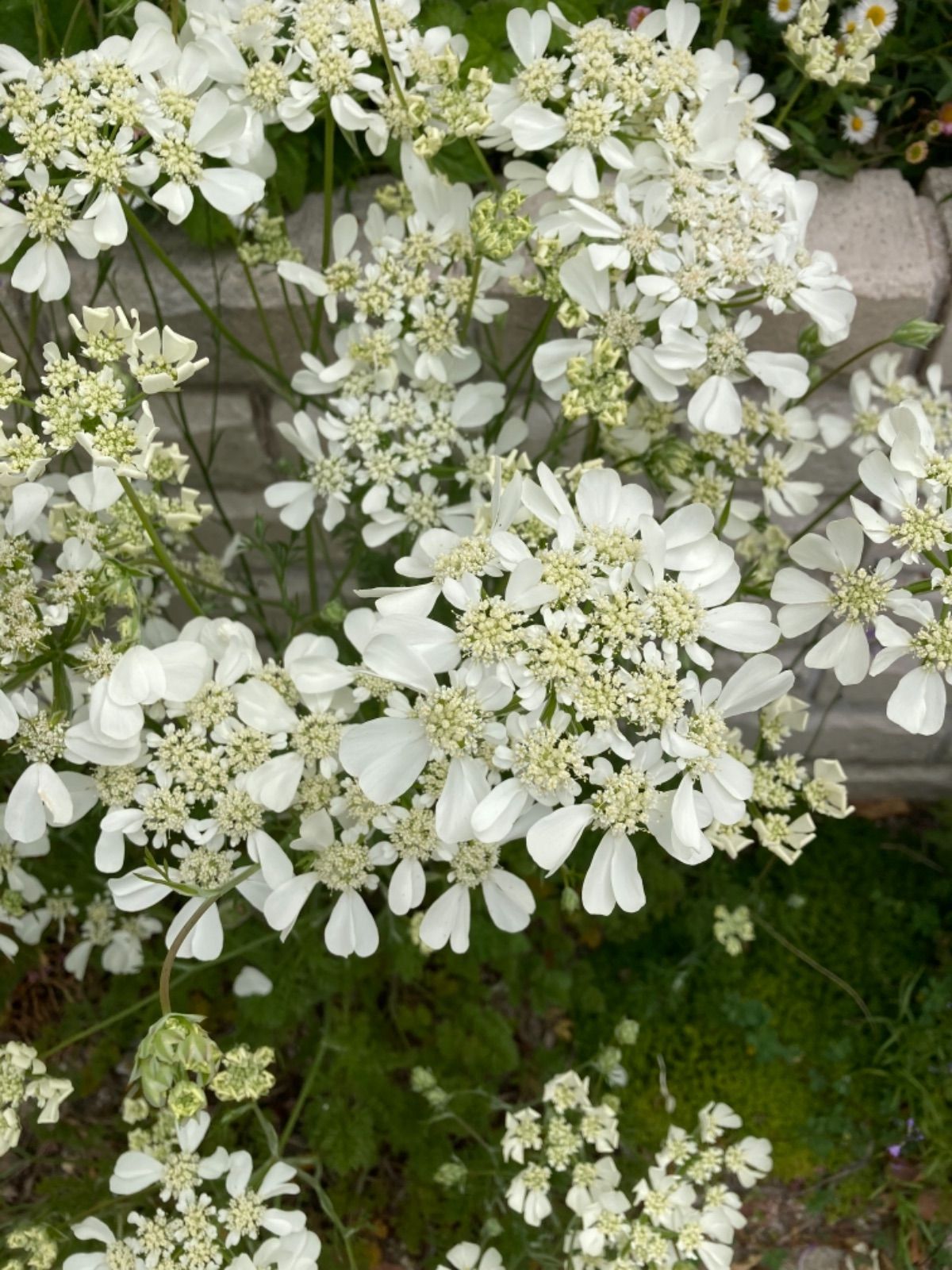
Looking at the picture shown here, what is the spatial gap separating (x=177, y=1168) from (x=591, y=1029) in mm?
1015

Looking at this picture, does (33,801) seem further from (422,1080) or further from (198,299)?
(422,1080)

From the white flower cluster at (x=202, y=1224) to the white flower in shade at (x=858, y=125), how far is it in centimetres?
160

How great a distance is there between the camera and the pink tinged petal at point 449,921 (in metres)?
1.11

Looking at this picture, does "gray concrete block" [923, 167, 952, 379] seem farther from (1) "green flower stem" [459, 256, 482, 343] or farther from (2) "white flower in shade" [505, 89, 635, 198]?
(1) "green flower stem" [459, 256, 482, 343]

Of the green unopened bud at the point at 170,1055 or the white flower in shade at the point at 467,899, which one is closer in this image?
the green unopened bud at the point at 170,1055

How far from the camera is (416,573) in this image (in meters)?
1.05

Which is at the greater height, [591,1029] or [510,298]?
[510,298]

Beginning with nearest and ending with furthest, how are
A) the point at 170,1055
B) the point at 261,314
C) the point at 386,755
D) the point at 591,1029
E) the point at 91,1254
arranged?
the point at 170,1055 → the point at 386,755 → the point at 91,1254 → the point at 261,314 → the point at 591,1029

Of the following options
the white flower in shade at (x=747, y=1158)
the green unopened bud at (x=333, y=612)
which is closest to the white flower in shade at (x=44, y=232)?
the green unopened bud at (x=333, y=612)

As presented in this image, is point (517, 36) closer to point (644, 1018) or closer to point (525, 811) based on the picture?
point (525, 811)

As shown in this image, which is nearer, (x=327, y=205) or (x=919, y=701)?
(x=919, y=701)

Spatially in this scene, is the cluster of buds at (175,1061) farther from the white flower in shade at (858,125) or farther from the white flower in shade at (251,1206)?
the white flower in shade at (858,125)

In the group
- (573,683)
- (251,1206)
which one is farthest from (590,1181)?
(573,683)

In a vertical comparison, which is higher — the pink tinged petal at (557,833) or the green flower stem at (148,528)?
the green flower stem at (148,528)
